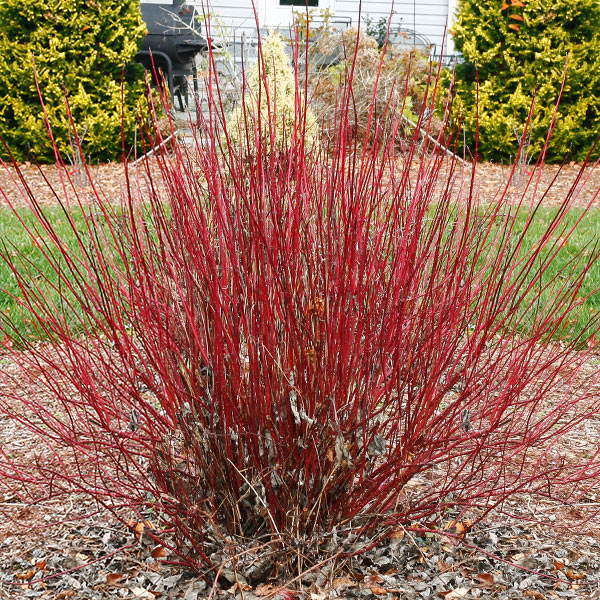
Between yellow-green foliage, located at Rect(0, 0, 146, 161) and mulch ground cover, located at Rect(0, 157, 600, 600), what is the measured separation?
759cm

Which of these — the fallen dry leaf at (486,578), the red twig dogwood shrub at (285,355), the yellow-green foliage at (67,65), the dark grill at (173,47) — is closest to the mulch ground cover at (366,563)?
the fallen dry leaf at (486,578)

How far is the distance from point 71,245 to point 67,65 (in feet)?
14.9

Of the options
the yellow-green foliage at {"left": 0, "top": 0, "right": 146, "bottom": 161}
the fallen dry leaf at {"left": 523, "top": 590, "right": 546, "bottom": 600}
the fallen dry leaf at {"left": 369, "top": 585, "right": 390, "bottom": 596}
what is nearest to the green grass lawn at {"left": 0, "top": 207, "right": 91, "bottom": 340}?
the yellow-green foliage at {"left": 0, "top": 0, "right": 146, "bottom": 161}

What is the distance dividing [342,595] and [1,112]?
960 cm

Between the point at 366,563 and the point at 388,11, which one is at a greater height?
the point at 366,563

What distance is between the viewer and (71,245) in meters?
6.34

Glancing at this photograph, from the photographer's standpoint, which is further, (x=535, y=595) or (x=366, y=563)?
(x=366, y=563)

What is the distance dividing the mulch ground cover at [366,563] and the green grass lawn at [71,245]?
1.78 meters

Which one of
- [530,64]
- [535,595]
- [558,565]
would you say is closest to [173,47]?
[530,64]

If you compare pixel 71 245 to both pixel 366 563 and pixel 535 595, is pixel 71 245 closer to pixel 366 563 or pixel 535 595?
pixel 366 563

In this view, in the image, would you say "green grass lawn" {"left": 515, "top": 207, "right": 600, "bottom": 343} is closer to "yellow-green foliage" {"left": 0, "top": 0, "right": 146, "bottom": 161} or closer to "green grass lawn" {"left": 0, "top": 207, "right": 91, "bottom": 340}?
"green grass lawn" {"left": 0, "top": 207, "right": 91, "bottom": 340}

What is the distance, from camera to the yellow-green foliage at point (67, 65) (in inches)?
381

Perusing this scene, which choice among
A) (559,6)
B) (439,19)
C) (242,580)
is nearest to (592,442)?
(242,580)

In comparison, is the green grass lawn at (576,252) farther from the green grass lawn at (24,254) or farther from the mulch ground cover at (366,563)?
the green grass lawn at (24,254)
